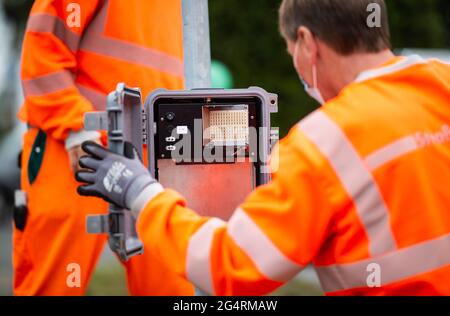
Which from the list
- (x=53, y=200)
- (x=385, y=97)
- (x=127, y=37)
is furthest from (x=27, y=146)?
(x=385, y=97)

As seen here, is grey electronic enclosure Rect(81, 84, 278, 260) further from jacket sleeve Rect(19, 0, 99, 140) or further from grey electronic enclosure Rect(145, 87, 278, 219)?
jacket sleeve Rect(19, 0, 99, 140)

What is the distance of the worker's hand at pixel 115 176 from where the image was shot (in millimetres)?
2510

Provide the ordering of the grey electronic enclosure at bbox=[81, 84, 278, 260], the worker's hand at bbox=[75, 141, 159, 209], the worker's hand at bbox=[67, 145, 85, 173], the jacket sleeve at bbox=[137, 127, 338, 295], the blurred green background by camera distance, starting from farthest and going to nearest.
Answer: the blurred green background → the worker's hand at bbox=[67, 145, 85, 173] → the grey electronic enclosure at bbox=[81, 84, 278, 260] → the worker's hand at bbox=[75, 141, 159, 209] → the jacket sleeve at bbox=[137, 127, 338, 295]

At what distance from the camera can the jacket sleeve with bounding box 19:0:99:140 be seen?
375 cm

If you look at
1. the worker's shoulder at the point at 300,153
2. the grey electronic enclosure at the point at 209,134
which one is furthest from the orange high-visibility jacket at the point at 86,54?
the worker's shoulder at the point at 300,153

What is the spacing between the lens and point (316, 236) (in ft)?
7.57

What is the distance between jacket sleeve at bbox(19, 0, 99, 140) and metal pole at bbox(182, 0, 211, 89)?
2.30 ft

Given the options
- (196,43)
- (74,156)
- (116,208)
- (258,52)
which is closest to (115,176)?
(116,208)

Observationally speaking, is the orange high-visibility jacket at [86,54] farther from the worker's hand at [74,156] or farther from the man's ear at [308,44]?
the man's ear at [308,44]

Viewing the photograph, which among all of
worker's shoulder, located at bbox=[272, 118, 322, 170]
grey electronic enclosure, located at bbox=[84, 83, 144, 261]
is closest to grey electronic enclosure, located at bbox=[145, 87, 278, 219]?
grey electronic enclosure, located at bbox=[84, 83, 144, 261]

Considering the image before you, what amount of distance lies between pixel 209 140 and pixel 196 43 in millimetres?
379

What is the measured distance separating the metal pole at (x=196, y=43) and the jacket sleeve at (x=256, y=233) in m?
0.77
